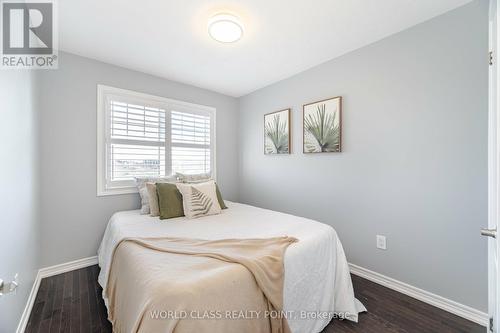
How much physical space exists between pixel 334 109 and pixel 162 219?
230 cm

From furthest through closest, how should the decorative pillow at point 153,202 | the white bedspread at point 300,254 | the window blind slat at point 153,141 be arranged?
the window blind slat at point 153,141 → the decorative pillow at point 153,202 → the white bedspread at point 300,254

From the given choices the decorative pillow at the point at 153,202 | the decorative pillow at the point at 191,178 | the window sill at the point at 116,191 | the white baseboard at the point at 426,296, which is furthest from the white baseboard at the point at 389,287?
the decorative pillow at the point at 191,178

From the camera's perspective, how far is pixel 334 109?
250 cm

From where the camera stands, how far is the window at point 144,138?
2.62 metres

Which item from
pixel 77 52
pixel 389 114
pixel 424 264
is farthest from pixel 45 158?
pixel 424 264

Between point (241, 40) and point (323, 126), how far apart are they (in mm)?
1353

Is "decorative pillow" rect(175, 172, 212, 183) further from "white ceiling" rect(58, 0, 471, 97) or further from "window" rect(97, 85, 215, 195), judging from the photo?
"white ceiling" rect(58, 0, 471, 97)

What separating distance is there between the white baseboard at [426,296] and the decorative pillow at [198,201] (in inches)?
67.6

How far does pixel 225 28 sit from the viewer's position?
188 centimetres

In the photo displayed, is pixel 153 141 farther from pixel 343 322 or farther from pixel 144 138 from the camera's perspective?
pixel 343 322

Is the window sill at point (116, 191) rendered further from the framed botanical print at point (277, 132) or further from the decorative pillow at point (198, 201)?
the framed botanical print at point (277, 132)

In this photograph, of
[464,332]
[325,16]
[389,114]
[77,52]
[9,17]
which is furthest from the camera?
[77,52]

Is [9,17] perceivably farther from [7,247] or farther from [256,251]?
[256,251]

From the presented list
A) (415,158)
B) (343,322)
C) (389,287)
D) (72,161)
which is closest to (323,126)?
(415,158)
